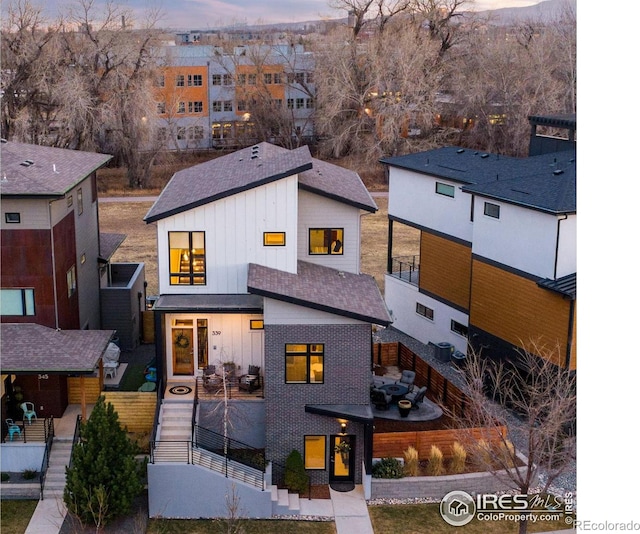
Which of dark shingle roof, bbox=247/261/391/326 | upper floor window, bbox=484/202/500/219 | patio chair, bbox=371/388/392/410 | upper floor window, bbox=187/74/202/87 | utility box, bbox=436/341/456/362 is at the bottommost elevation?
utility box, bbox=436/341/456/362

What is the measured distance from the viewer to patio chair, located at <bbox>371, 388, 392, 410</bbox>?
21.0m

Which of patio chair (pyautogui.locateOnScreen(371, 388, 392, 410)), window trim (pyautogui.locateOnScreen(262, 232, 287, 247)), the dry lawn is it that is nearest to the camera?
window trim (pyautogui.locateOnScreen(262, 232, 287, 247))

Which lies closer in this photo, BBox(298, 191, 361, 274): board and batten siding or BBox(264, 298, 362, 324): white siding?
BBox(264, 298, 362, 324): white siding

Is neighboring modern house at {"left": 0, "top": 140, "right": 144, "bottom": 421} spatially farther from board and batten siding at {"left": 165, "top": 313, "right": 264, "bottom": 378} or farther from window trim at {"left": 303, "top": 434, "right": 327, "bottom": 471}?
window trim at {"left": 303, "top": 434, "right": 327, "bottom": 471}

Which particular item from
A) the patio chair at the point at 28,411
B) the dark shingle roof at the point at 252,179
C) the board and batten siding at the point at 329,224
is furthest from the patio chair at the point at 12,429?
the board and batten siding at the point at 329,224

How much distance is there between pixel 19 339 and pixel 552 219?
14.5 metres

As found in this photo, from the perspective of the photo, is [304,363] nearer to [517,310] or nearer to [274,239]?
[274,239]

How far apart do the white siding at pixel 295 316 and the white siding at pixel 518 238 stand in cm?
592

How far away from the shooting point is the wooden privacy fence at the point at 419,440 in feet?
61.5

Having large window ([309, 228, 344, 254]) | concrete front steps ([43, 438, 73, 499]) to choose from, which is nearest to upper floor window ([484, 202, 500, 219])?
large window ([309, 228, 344, 254])

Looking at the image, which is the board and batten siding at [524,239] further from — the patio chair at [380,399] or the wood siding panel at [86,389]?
the wood siding panel at [86,389]

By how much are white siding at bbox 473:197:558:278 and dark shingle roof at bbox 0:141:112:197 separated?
12.1 m

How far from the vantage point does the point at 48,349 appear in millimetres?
19484

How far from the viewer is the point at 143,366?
79.9ft
